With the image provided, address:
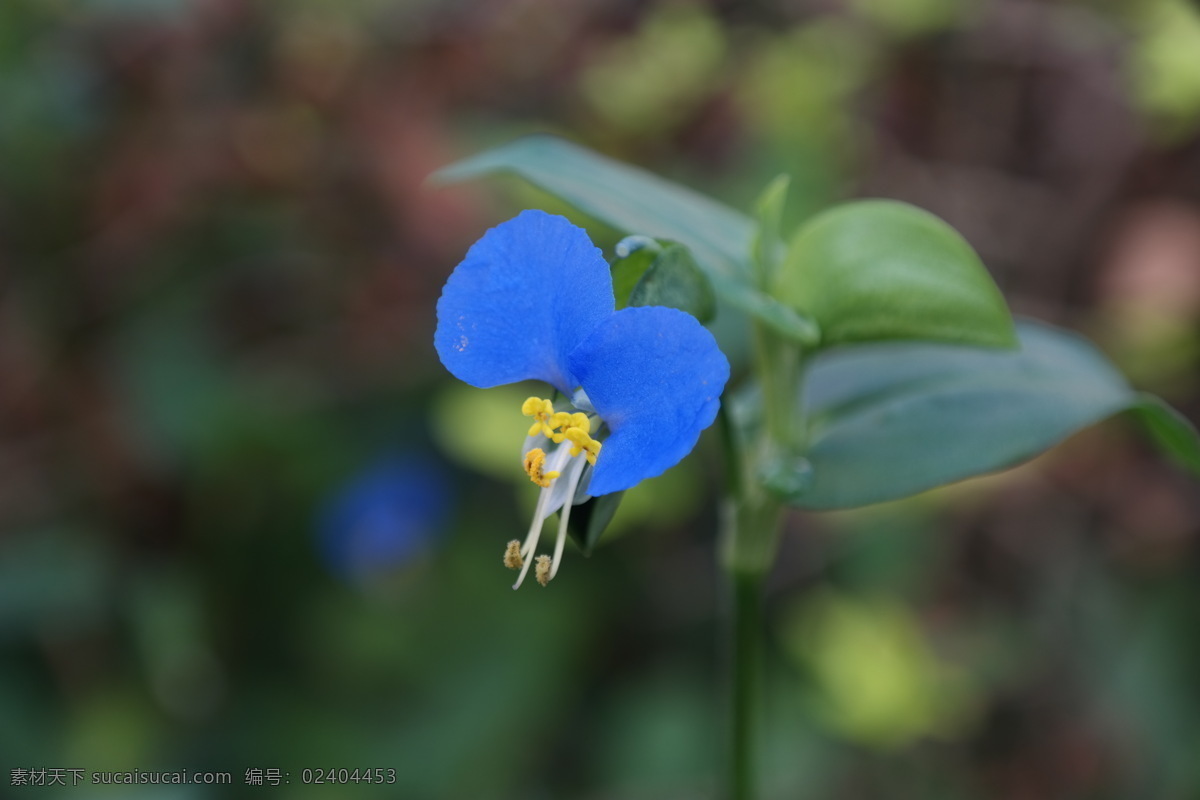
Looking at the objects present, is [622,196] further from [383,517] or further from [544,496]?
[383,517]

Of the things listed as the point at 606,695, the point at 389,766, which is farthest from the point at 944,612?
the point at 389,766

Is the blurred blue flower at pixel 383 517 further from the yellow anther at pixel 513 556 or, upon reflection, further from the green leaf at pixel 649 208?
the yellow anther at pixel 513 556

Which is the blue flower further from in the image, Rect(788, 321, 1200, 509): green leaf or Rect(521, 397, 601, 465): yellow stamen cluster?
Rect(788, 321, 1200, 509): green leaf

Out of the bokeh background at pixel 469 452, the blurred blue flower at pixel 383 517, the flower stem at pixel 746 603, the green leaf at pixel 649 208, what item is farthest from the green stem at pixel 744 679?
the blurred blue flower at pixel 383 517

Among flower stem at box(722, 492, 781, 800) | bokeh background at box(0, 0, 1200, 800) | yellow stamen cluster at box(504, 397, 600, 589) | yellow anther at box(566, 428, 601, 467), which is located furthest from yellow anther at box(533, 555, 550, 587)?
bokeh background at box(0, 0, 1200, 800)

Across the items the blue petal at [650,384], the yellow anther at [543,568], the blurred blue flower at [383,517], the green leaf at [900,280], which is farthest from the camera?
the blurred blue flower at [383,517]

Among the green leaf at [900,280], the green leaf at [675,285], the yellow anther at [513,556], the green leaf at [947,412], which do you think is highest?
the green leaf at [675,285]

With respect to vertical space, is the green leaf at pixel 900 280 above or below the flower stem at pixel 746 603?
above
